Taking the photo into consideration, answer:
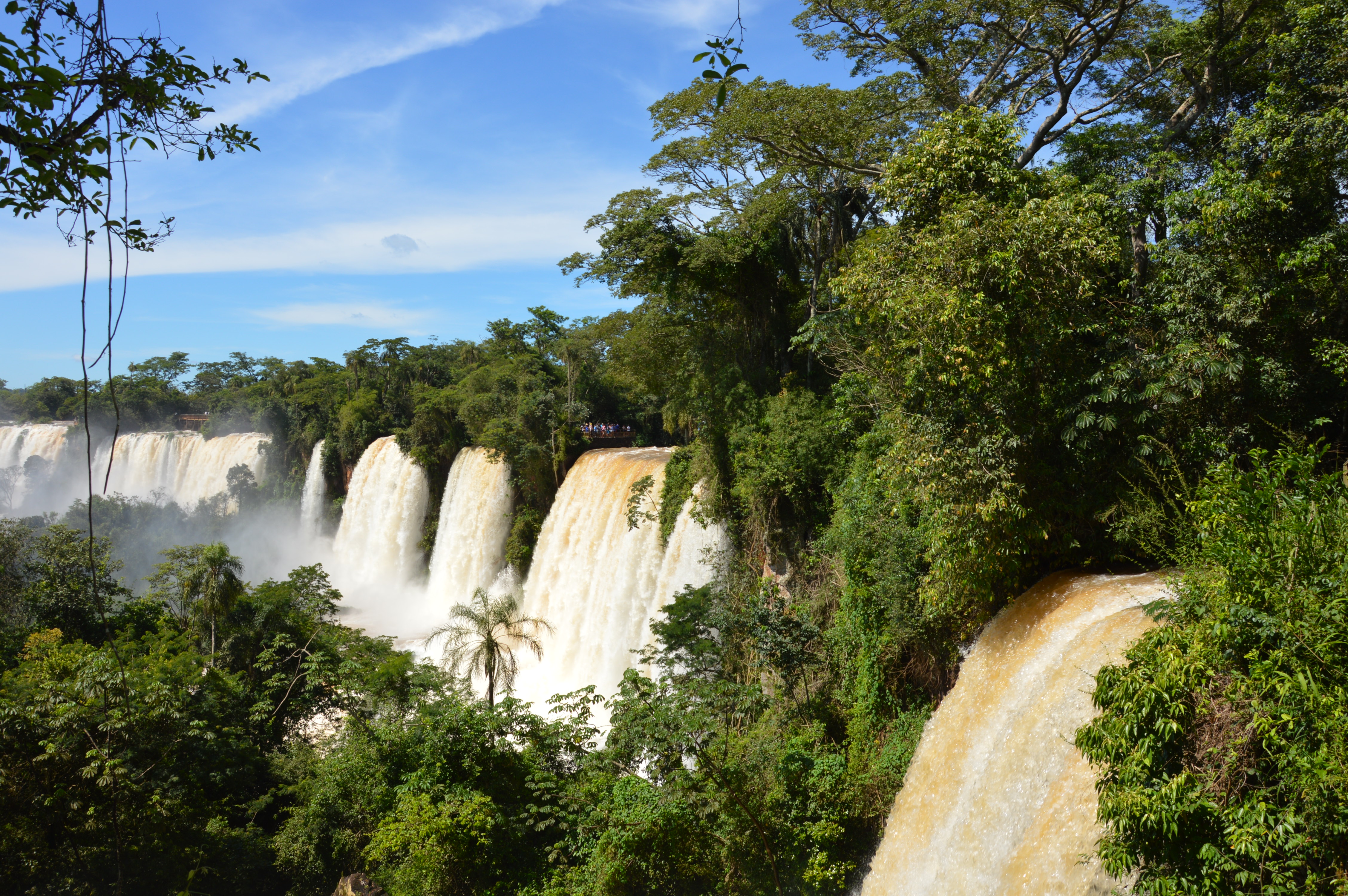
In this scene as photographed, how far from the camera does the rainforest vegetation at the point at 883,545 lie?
16.4ft

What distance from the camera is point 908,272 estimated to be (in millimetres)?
9547

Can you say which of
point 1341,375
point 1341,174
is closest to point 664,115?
point 1341,174

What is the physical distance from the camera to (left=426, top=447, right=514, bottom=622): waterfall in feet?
78.5

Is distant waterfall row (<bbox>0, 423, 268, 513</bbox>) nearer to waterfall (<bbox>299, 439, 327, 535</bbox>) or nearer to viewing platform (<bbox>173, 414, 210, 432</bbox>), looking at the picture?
waterfall (<bbox>299, 439, 327, 535</bbox>)

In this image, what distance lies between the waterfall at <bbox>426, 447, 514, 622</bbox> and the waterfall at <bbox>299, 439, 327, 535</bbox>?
39.3 ft

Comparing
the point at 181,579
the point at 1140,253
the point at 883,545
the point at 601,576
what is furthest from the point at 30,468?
the point at 1140,253

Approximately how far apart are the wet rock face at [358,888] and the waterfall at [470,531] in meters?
12.5

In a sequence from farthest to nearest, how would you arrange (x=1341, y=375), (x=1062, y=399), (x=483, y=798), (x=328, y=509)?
(x=328, y=509) → (x=483, y=798) → (x=1062, y=399) → (x=1341, y=375)

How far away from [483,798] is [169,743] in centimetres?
511

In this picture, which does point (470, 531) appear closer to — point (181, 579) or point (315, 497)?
point (181, 579)

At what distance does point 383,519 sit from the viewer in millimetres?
28906

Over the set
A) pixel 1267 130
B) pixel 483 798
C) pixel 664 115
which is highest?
pixel 664 115

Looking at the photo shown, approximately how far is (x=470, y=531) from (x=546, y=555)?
5.36m

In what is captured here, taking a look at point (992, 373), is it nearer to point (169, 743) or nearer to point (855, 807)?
point (855, 807)
